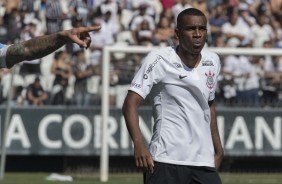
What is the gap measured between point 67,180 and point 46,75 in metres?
2.15

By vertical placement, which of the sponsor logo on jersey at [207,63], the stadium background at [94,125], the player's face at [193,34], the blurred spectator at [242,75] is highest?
the player's face at [193,34]

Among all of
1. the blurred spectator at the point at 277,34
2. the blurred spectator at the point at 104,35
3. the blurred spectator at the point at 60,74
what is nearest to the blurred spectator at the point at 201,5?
the blurred spectator at the point at 277,34

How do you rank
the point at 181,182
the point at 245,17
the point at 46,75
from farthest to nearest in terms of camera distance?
the point at 245,17
the point at 46,75
the point at 181,182

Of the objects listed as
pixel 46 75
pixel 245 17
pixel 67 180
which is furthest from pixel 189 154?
pixel 245 17

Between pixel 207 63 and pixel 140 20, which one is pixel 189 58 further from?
pixel 140 20

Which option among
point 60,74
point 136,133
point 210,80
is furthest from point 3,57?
point 60,74

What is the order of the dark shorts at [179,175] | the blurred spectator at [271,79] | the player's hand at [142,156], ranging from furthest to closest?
the blurred spectator at [271,79], the dark shorts at [179,175], the player's hand at [142,156]

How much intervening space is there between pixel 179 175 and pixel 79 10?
1454cm

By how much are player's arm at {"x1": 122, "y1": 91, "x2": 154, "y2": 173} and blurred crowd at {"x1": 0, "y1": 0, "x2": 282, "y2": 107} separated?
969 cm

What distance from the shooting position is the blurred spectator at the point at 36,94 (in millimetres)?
16753

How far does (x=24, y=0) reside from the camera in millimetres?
20969

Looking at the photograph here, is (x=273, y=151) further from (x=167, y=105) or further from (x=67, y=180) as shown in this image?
(x=167, y=105)

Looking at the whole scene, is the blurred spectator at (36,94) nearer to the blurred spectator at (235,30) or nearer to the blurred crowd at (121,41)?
the blurred crowd at (121,41)

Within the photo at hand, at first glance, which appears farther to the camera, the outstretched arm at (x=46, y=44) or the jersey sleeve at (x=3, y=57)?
the jersey sleeve at (x=3, y=57)
